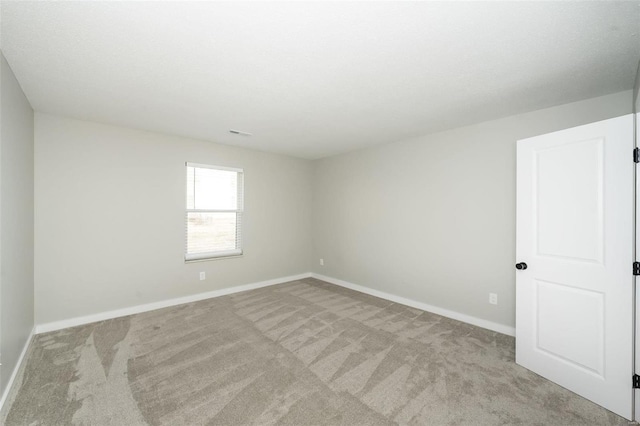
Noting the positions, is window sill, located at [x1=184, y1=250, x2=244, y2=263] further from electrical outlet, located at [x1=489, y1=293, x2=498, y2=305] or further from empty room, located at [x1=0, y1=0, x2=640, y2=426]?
electrical outlet, located at [x1=489, y1=293, x2=498, y2=305]

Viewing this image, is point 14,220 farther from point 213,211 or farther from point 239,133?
point 239,133

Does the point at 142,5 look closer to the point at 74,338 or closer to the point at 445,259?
the point at 74,338

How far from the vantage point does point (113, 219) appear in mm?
3422

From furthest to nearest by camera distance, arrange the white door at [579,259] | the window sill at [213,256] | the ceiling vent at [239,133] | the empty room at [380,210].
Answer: the window sill at [213,256] < the ceiling vent at [239,133] < the white door at [579,259] < the empty room at [380,210]

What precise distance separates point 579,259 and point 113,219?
4.91 m

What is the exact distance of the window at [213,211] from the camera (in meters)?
4.10

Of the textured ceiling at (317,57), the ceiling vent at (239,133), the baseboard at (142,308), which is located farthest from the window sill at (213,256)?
the textured ceiling at (317,57)

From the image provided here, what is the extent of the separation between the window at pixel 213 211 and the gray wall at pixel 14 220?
164cm

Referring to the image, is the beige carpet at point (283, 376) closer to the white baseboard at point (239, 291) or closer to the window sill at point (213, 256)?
the white baseboard at point (239, 291)

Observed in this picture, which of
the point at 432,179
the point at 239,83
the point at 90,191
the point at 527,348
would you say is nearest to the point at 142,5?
the point at 239,83

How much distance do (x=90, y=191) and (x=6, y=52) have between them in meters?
1.79

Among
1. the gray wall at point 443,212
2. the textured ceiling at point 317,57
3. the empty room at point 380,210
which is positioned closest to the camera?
the textured ceiling at point 317,57

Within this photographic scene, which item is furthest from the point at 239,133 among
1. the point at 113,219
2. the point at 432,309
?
the point at 432,309

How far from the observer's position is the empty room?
1.70 meters
